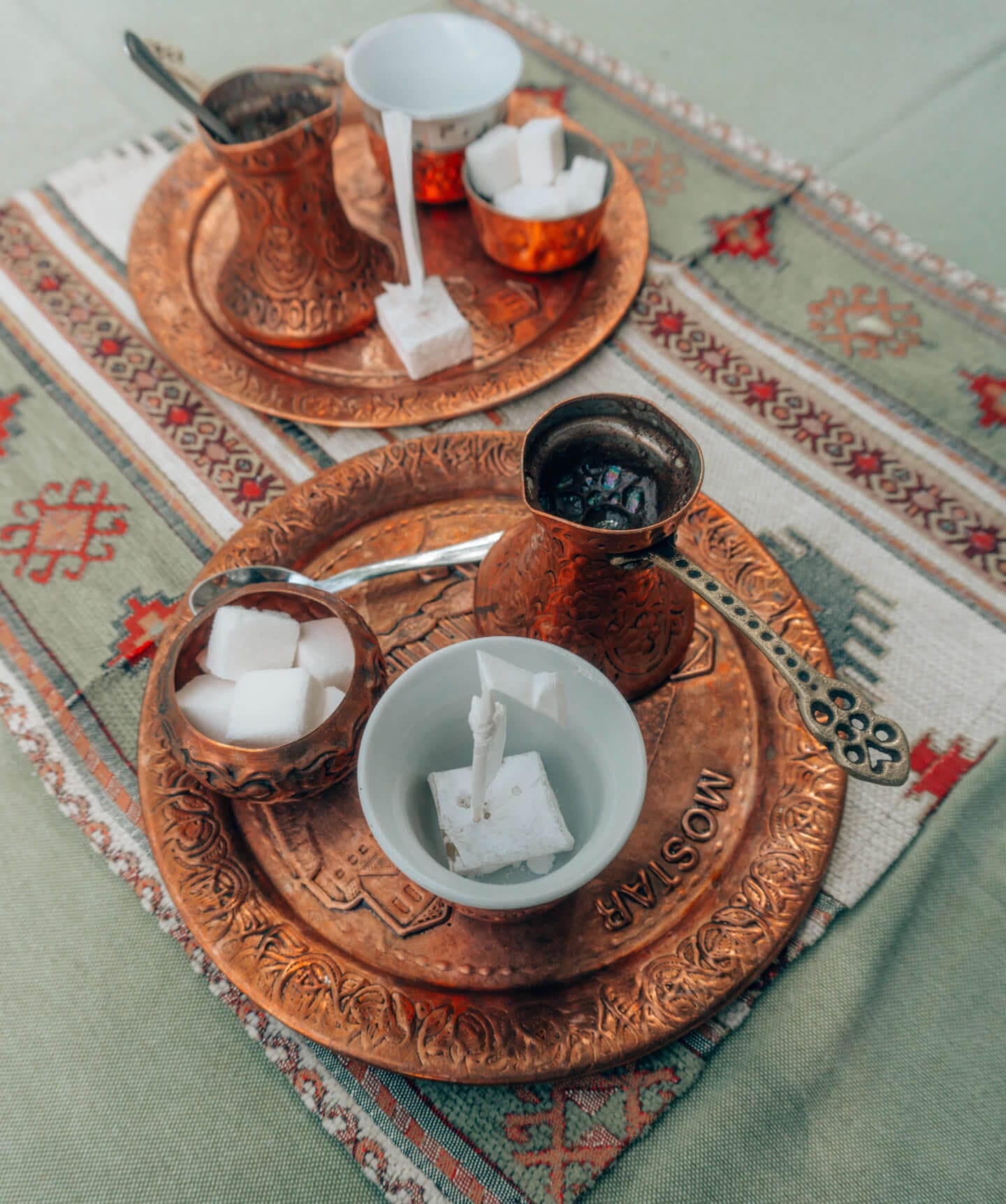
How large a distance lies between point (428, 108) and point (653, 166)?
272 mm

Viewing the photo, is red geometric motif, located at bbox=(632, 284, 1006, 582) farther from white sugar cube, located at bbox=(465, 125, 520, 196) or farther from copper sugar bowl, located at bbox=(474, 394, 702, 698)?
copper sugar bowl, located at bbox=(474, 394, 702, 698)

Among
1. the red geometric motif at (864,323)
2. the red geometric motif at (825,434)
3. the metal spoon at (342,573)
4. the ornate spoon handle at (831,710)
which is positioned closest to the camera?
the ornate spoon handle at (831,710)

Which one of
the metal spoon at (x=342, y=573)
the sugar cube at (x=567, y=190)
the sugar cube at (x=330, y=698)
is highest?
the sugar cube at (x=567, y=190)

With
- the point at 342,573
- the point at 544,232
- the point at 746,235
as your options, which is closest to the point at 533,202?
the point at 544,232

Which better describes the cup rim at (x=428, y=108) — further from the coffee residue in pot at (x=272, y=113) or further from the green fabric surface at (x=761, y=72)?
the green fabric surface at (x=761, y=72)

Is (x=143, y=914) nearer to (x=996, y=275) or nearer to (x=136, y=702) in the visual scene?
(x=136, y=702)

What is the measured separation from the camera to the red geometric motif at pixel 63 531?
2.56ft

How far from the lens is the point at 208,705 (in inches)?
21.3

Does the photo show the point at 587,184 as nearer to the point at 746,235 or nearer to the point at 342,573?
the point at 746,235

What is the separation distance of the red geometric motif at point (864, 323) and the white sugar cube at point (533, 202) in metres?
0.29

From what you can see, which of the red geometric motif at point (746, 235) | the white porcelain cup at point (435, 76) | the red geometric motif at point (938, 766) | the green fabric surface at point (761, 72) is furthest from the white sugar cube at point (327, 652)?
the green fabric surface at point (761, 72)

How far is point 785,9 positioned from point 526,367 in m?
0.80

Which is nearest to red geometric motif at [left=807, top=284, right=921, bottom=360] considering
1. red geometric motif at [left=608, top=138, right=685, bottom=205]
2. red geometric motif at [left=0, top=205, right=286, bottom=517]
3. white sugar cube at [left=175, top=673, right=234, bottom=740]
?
red geometric motif at [left=608, top=138, right=685, bottom=205]

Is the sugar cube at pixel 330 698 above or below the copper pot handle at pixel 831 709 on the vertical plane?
below
